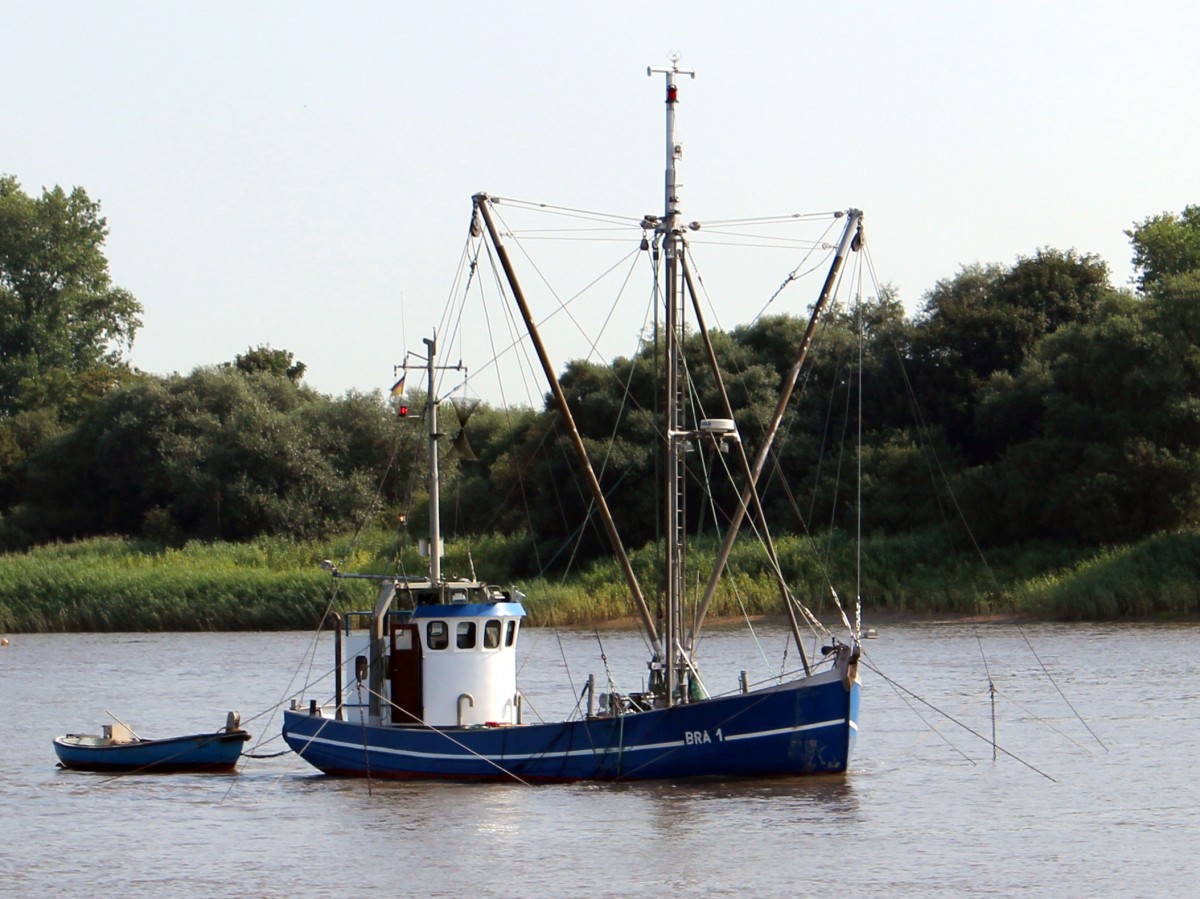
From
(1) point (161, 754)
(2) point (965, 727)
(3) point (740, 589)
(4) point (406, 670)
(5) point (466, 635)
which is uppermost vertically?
(3) point (740, 589)

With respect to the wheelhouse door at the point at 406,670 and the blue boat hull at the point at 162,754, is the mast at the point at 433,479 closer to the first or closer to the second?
the wheelhouse door at the point at 406,670

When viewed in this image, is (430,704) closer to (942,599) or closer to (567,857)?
(567,857)

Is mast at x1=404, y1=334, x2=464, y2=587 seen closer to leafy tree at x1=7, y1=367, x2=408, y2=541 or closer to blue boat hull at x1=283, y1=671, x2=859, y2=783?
blue boat hull at x1=283, y1=671, x2=859, y2=783

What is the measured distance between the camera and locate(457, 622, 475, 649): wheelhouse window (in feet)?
107

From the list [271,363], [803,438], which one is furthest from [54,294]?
[803,438]

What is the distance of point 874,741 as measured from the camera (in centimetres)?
3775

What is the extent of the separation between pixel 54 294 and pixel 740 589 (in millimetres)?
78532

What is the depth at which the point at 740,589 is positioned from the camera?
6569 centimetres

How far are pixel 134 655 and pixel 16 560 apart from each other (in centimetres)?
2013

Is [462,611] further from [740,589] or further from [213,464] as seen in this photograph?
[213,464]

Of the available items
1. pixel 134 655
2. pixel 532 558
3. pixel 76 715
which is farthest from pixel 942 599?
pixel 76 715

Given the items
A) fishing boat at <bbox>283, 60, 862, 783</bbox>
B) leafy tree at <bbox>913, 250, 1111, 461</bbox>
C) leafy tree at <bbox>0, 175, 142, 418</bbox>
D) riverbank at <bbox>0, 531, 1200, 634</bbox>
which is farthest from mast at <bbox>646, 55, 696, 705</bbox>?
leafy tree at <bbox>0, 175, 142, 418</bbox>

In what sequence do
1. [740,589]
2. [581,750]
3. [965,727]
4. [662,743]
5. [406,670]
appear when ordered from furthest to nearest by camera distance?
[740,589]
[965,727]
[406,670]
[581,750]
[662,743]

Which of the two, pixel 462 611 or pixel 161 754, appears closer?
pixel 462 611
